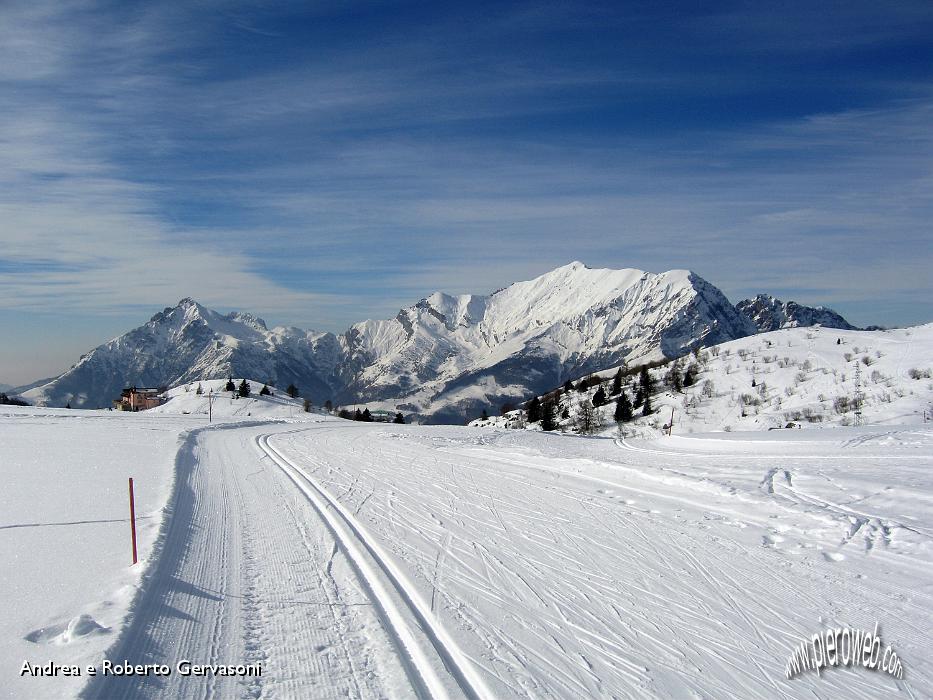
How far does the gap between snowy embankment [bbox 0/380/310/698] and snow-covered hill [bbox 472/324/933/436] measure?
139ft

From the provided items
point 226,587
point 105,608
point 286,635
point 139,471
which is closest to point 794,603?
point 286,635

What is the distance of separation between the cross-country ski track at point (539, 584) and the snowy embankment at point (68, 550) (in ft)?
1.02

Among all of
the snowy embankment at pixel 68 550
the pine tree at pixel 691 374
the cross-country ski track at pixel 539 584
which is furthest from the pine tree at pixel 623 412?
the snowy embankment at pixel 68 550

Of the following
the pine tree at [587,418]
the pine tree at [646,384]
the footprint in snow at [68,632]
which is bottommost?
the pine tree at [587,418]

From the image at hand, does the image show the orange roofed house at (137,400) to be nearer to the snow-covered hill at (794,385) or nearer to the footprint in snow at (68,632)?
the snow-covered hill at (794,385)

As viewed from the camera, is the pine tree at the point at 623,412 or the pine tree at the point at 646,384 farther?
the pine tree at the point at 646,384

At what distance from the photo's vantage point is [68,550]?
342 inches

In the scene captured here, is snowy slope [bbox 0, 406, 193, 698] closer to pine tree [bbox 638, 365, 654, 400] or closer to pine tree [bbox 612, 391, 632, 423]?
pine tree [bbox 612, 391, 632, 423]

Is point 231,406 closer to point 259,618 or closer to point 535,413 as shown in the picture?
point 535,413

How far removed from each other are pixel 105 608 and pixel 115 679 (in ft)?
5.05

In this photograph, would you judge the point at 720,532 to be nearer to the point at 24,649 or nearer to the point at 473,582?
the point at 473,582

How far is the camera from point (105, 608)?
6.34m

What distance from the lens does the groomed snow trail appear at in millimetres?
5125

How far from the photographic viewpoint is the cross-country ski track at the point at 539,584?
5379 mm
